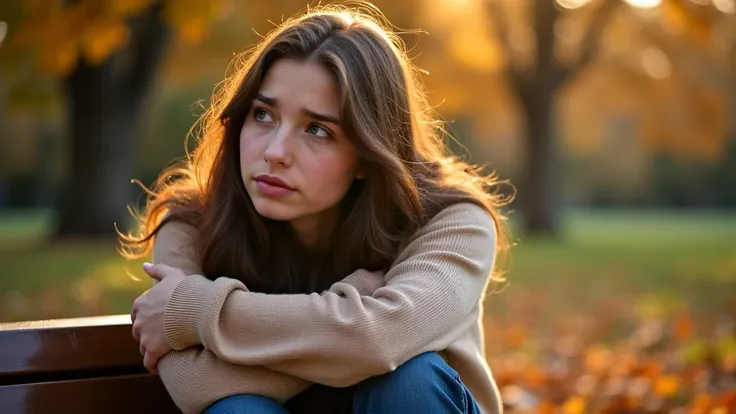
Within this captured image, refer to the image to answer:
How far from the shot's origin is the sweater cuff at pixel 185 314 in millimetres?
2438

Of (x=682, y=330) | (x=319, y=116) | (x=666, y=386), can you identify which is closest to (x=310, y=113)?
(x=319, y=116)

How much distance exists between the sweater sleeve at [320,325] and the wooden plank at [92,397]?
0.84 ft

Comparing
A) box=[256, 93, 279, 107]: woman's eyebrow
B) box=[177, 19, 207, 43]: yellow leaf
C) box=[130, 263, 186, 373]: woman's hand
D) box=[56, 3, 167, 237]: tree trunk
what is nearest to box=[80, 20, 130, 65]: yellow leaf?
box=[177, 19, 207, 43]: yellow leaf

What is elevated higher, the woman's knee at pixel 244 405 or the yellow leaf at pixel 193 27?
the woman's knee at pixel 244 405

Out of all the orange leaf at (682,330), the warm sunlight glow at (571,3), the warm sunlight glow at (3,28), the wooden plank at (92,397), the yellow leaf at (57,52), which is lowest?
the warm sunlight glow at (571,3)

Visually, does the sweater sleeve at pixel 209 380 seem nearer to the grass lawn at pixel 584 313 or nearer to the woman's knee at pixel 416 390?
the woman's knee at pixel 416 390

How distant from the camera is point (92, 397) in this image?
8.27 ft

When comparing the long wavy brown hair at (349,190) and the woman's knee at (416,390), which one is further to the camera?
the long wavy brown hair at (349,190)

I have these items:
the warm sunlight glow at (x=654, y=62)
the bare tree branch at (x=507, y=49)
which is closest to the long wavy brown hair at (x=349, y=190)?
the bare tree branch at (x=507, y=49)

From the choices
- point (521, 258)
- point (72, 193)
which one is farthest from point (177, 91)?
point (521, 258)

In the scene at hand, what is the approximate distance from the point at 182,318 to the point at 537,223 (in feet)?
52.4

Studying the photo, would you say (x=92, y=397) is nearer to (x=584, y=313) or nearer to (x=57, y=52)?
(x=57, y=52)

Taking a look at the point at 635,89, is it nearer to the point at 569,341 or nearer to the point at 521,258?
the point at 521,258

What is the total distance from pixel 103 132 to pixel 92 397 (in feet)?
36.2
